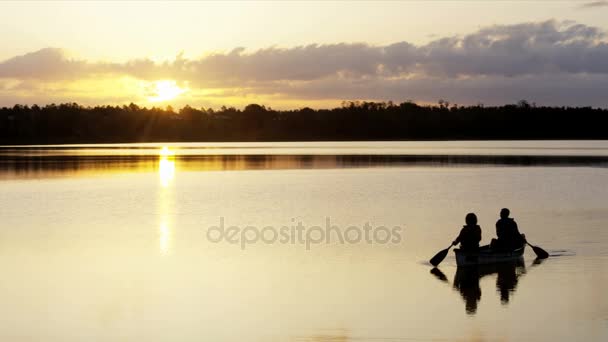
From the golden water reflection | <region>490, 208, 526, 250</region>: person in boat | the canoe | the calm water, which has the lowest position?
the golden water reflection

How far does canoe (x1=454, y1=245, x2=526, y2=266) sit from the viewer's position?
591 inches

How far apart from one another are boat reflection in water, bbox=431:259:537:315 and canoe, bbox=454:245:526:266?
95mm

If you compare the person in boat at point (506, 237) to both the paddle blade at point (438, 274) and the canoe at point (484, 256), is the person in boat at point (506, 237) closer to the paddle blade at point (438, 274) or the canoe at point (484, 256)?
the canoe at point (484, 256)

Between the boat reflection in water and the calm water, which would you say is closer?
the calm water

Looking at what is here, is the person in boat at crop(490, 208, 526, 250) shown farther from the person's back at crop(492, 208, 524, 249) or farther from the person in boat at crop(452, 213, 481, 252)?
the person in boat at crop(452, 213, 481, 252)

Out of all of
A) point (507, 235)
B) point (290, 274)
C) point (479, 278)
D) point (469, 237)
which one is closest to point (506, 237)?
point (507, 235)

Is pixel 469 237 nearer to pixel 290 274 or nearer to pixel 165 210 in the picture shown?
pixel 290 274

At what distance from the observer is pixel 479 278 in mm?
14344

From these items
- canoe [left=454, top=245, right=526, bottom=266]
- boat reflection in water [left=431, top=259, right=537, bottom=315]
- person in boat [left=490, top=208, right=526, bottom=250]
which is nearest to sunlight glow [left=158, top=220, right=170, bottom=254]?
boat reflection in water [left=431, top=259, right=537, bottom=315]

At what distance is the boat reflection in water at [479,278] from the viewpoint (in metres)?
12.6

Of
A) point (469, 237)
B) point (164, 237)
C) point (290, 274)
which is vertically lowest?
point (164, 237)

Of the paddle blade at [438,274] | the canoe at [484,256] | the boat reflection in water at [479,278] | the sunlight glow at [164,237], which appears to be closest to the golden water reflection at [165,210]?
the sunlight glow at [164,237]

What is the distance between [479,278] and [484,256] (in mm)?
966

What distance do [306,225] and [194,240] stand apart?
4.13 meters
